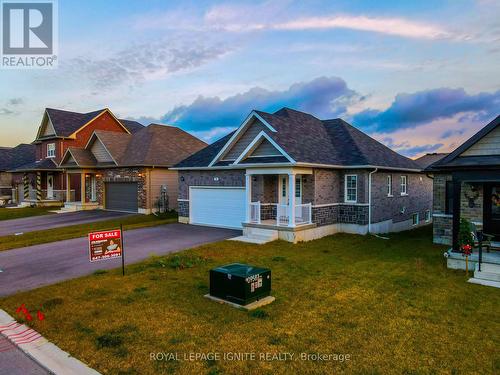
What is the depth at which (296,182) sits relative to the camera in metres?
15.6

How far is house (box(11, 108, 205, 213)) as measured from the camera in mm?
24703

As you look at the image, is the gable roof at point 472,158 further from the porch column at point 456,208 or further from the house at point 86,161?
the house at point 86,161

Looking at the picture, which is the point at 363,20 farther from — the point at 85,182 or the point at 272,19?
the point at 85,182

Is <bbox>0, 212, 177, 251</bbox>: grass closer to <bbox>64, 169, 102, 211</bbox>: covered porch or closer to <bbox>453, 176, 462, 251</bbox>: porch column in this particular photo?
<bbox>64, 169, 102, 211</bbox>: covered porch

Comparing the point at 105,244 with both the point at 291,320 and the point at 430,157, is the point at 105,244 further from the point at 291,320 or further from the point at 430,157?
the point at 430,157

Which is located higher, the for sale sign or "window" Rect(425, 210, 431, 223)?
the for sale sign

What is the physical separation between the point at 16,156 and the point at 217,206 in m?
36.2

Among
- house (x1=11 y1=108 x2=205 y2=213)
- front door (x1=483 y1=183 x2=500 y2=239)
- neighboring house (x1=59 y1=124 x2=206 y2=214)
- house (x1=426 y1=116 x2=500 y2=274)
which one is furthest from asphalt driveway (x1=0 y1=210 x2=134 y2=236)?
front door (x1=483 y1=183 x2=500 y2=239)

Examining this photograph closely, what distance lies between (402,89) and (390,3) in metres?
6.11

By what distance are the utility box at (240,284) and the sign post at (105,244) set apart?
9.43 feet

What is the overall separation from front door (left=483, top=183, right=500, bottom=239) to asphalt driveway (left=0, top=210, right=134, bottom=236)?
19.8 meters

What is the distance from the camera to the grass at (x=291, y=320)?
486cm

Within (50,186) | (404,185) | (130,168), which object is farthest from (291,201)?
(50,186)

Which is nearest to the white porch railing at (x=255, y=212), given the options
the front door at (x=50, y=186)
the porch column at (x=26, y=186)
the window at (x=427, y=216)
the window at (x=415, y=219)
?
the window at (x=415, y=219)
